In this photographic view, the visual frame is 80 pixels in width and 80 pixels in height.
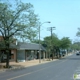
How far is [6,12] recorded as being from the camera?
32.6 m

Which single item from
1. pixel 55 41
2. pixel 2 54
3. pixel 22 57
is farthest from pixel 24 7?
pixel 55 41

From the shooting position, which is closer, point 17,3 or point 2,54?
point 17,3

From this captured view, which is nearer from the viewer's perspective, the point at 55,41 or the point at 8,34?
the point at 8,34

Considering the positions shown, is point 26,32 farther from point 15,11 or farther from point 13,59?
point 13,59

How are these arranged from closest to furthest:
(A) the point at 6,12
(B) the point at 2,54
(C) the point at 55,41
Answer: (A) the point at 6,12 < (B) the point at 2,54 < (C) the point at 55,41

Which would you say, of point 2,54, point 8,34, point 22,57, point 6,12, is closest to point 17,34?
point 8,34

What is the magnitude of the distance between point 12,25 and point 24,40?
294cm

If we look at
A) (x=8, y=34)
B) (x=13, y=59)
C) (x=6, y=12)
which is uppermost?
(x=6, y=12)

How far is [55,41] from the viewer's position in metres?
80.1

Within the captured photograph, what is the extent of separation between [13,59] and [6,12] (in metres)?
18.4

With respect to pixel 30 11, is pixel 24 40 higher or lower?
lower

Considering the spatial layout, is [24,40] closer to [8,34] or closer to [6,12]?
[8,34]

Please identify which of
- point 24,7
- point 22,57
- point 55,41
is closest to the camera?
point 24,7

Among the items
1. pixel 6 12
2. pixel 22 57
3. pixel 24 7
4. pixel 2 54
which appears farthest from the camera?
pixel 22 57
